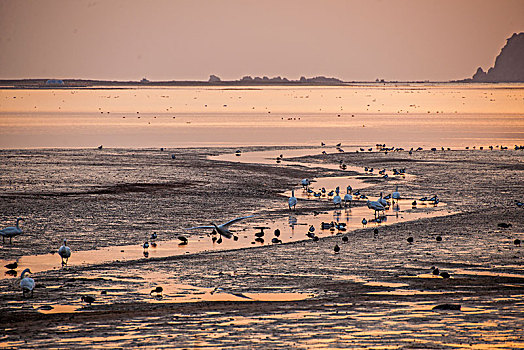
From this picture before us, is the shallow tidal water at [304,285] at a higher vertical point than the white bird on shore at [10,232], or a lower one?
lower

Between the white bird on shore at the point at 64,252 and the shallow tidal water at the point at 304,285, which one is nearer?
the shallow tidal water at the point at 304,285

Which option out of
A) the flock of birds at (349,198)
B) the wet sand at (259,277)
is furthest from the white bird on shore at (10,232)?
the flock of birds at (349,198)

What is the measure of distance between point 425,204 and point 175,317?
19054mm

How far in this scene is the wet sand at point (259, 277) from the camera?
54.3 feet

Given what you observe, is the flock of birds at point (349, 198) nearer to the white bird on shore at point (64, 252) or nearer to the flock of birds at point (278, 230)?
the flock of birds at point (278, 230)

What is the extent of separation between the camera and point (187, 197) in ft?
118

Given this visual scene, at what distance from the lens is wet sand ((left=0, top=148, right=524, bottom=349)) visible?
1655 centimetres

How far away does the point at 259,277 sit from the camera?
21.6 m

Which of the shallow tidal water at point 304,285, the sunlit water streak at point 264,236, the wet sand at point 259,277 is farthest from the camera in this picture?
the sunlit water streak at point 264,236

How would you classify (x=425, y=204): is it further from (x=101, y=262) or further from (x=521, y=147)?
(x=521, y=147)

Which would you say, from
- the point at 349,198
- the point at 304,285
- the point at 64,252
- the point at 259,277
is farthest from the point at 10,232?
the point at 349,198

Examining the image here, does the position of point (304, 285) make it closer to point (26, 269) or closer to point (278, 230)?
point (26, 269)

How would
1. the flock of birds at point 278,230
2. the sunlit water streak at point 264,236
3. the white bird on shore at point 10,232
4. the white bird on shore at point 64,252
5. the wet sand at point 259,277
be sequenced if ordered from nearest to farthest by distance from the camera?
1. the wet sand at point 259,277
2. the flock of birds at point 278,230
3. the white bird on shore at point 64,252
4. the sunlit water streak at point 264,236
5. the white bird on shore at point 10,232

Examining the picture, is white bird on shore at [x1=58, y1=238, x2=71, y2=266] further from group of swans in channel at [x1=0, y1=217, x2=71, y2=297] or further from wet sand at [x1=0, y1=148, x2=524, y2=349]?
wet sand at [x1=0, y1=148, x2=524, y2=349]
